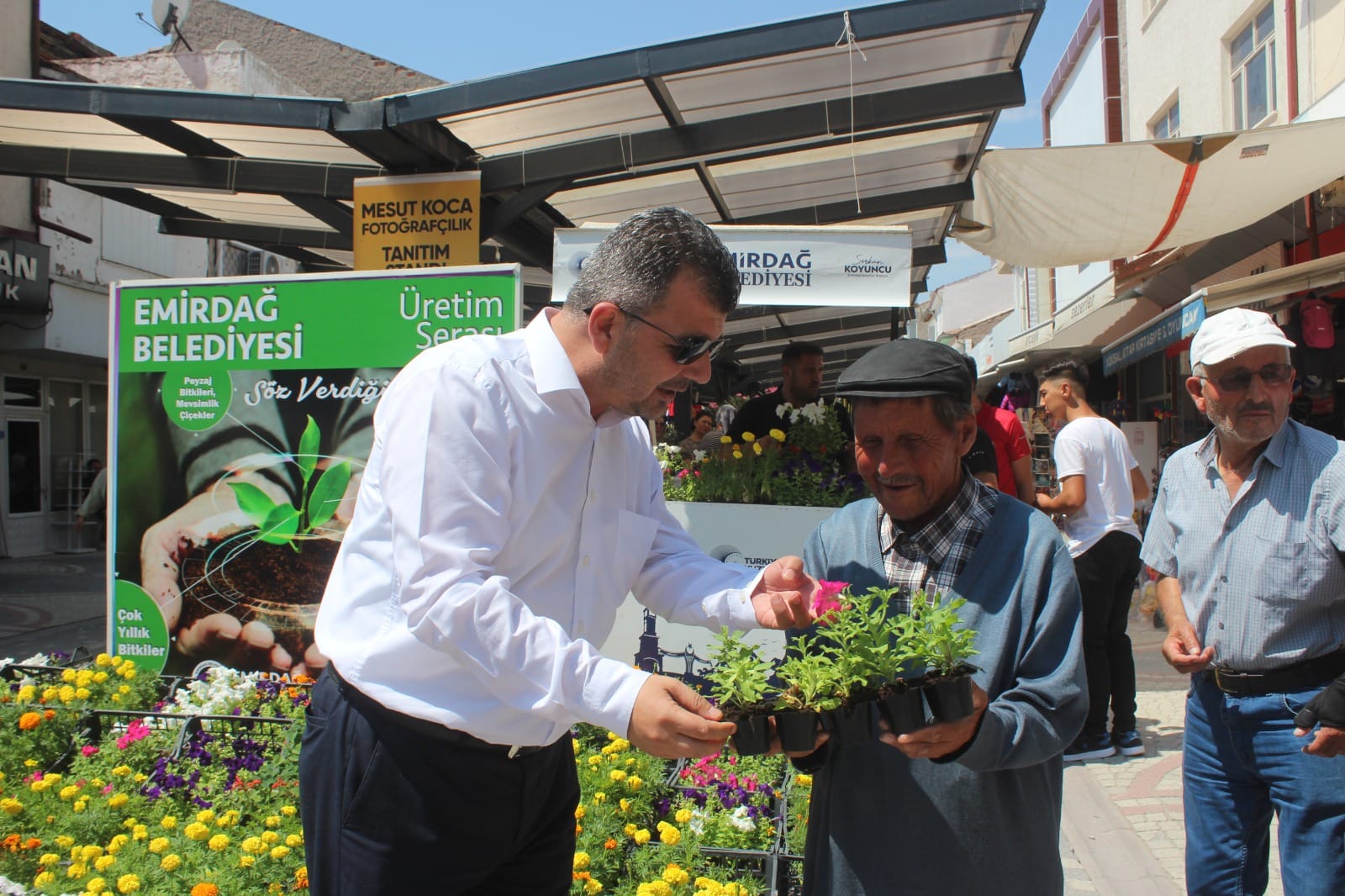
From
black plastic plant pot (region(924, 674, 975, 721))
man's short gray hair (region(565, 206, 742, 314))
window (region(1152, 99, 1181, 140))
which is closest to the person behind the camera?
black plastic plant pot (region(924, 674, 975, 721))

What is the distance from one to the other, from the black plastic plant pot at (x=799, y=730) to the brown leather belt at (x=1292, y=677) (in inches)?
66.7

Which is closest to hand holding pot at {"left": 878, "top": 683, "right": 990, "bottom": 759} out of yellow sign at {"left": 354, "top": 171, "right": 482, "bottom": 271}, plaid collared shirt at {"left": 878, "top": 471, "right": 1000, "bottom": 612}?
plaid collared shirt at {"left": 878, "top": 471, "right": 1000, "bottom": 612}

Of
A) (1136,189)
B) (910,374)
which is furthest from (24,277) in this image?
(910,374)

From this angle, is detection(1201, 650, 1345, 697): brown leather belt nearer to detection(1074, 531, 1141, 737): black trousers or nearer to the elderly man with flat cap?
the elderly man with flat cap

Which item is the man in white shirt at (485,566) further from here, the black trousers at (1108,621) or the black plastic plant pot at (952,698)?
the black trousers at (1108,621)

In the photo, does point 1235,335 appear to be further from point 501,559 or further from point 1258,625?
point 501,559

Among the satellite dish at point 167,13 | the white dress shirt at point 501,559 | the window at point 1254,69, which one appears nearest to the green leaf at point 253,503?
the white dress shirt at point 501,559

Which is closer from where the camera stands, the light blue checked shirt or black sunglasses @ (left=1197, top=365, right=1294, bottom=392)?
the light blue checked shirt

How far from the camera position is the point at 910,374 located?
1752 mm

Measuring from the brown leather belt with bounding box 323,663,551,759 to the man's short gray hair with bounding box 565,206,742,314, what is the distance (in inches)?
34.9

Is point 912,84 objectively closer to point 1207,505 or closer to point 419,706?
point 1207,505

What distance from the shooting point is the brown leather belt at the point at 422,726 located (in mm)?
1893

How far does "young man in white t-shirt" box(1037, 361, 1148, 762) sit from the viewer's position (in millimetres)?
5129

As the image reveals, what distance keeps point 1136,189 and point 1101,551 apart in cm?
272
